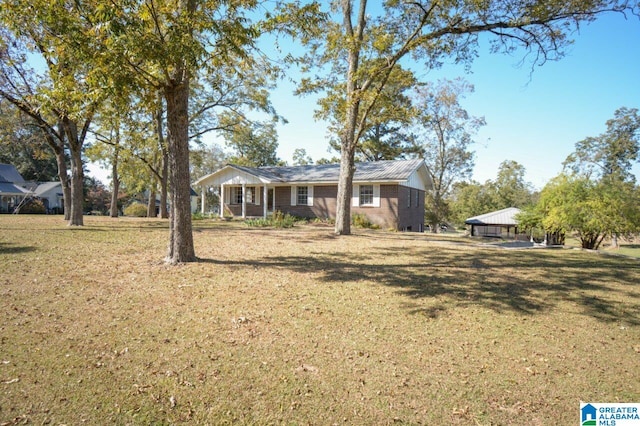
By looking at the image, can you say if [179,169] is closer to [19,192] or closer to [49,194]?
[19,192]

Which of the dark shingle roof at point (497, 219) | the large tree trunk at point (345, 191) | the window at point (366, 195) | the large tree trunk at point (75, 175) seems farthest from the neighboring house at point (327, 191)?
the large tree trunk at point (75, 175)

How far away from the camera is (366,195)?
73.9 feet

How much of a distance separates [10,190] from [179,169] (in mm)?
42897

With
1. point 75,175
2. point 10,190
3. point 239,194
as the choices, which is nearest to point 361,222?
point 239,194

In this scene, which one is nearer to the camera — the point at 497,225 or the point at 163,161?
the point at 163,161

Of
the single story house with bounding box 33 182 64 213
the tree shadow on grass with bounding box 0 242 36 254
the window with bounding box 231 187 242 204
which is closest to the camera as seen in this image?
the tree shadow on grass with bounding box 0 242 36 254

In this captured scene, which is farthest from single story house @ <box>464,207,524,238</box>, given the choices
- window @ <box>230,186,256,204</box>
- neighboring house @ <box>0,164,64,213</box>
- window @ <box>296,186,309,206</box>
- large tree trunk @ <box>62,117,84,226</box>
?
neighboring house @ <box>0,164,64,213</box>

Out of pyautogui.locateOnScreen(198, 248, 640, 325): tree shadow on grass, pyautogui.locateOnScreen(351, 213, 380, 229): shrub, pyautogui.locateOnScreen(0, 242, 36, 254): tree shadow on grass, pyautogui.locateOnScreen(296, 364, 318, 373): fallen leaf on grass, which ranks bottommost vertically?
pyautogui.locateOnScreen(296, 364, 318, 373): fallen leaf on grass

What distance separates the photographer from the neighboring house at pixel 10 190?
37.0 metres

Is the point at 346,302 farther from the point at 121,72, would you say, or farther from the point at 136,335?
the point at 121,72

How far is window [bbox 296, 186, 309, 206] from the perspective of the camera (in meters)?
24.8

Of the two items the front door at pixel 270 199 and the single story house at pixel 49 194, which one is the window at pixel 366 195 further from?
the single story house at pixel 49 194

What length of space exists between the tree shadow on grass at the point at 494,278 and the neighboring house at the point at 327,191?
38.1 feet

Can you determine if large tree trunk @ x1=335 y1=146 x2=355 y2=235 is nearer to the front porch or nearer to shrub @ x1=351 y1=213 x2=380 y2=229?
shrub @ x1=351 y1=213 x2=380 y2=229
